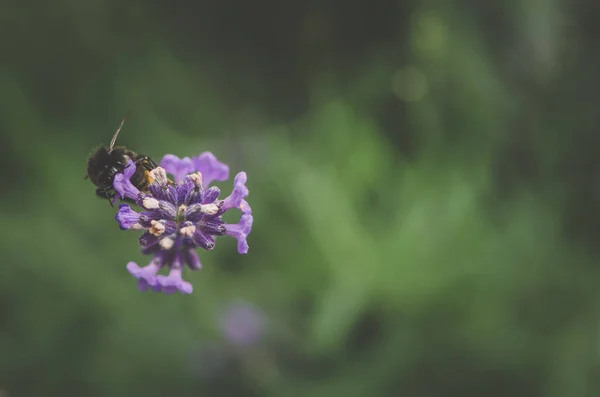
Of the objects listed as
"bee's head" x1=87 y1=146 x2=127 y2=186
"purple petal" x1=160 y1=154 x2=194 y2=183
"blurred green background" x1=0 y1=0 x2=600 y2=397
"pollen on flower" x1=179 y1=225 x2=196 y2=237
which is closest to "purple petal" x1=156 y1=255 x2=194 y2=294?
"pollen on flower" x1=179 y1=225 x2=196 y2=237

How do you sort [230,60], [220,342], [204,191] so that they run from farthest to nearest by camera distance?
[230,60]
[220,342]
[204,191]

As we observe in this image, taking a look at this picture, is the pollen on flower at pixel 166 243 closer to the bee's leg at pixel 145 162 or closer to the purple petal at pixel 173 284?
the purple petal at pixel 173 284

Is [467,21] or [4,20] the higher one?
[467,21]

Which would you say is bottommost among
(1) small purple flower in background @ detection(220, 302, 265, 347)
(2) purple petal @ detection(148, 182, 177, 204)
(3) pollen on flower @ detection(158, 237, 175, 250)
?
(3) pollen on flower @ detection(158, 237, 175, 250)

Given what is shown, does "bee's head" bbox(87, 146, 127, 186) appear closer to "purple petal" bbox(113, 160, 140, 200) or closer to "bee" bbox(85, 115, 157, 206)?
"bee" bbox(85, 115, 157, 206)

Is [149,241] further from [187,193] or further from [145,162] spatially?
[145,162]

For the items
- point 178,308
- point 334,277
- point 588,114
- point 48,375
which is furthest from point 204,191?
point 588,114

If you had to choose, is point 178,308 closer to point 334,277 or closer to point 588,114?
point 334,277
